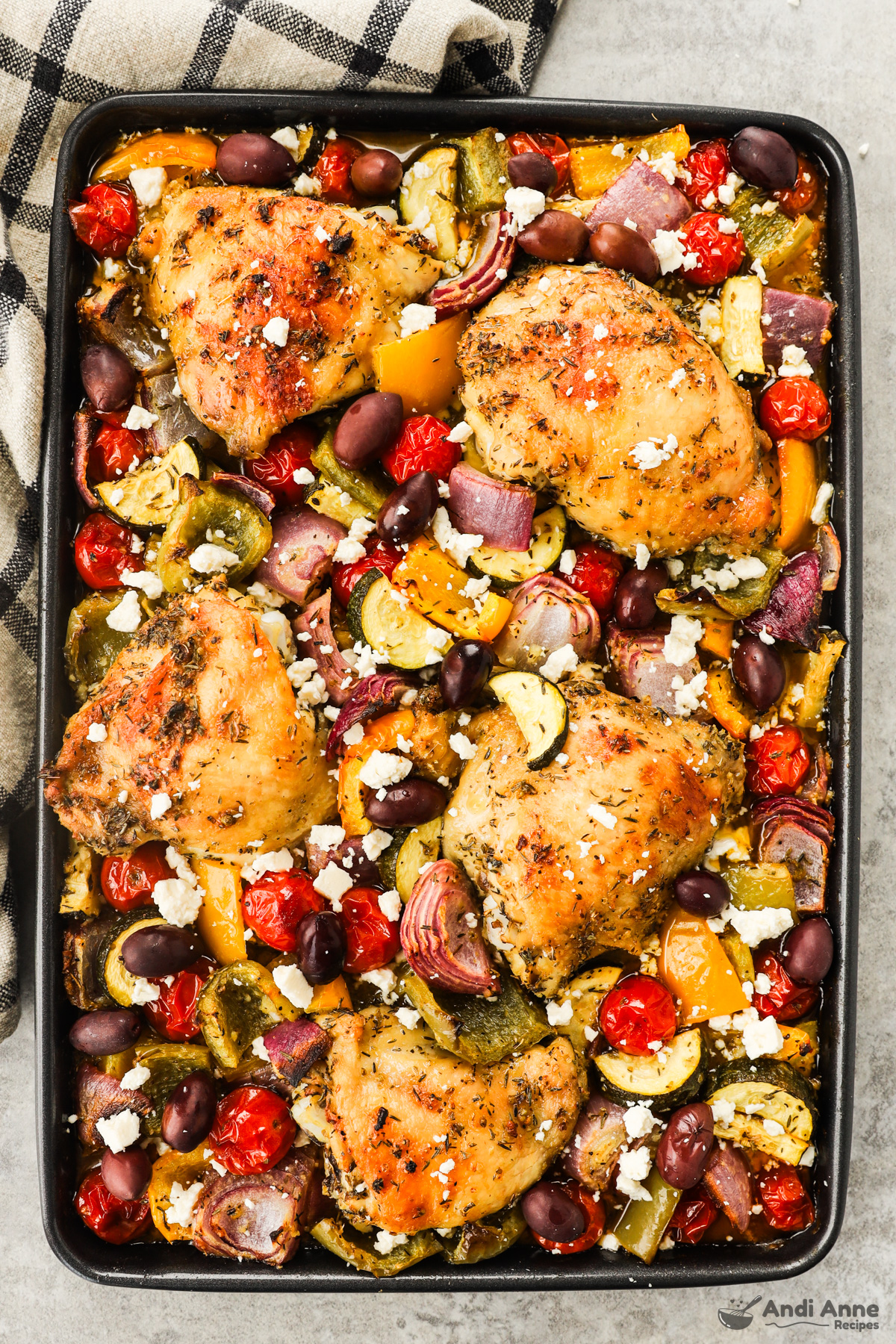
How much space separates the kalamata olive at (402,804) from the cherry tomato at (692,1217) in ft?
4.21

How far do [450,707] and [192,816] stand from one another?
719 mm

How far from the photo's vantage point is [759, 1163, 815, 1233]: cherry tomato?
2.85 m

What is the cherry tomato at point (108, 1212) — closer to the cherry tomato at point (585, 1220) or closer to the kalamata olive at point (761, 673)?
the cherry tomato at point (585, 1220)

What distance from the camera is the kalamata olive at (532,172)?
278cm

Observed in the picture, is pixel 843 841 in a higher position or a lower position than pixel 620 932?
higher

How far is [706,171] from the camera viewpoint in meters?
2.96

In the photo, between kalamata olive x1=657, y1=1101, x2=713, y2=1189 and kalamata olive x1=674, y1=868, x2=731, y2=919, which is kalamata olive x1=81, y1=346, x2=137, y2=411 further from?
kalamata olive x1=657, y1=1101, x2=713, y2=1189

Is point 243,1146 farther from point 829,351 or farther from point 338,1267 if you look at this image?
point 829,351

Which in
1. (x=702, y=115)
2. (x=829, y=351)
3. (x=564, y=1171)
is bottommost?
(x=564, y=1171)

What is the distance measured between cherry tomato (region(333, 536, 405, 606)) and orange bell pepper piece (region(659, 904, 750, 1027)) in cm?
122

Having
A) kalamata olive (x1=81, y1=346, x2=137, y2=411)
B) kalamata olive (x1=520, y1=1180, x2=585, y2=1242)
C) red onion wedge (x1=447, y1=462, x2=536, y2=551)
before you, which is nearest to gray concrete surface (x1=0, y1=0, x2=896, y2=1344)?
kalamata olive (x1=520, y1=1180, x2=585, y2=1242)

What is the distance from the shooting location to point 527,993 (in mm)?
2828

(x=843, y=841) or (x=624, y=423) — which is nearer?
(x=624, y=423)

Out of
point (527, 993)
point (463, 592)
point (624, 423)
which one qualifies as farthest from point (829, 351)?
point (527, 993)
